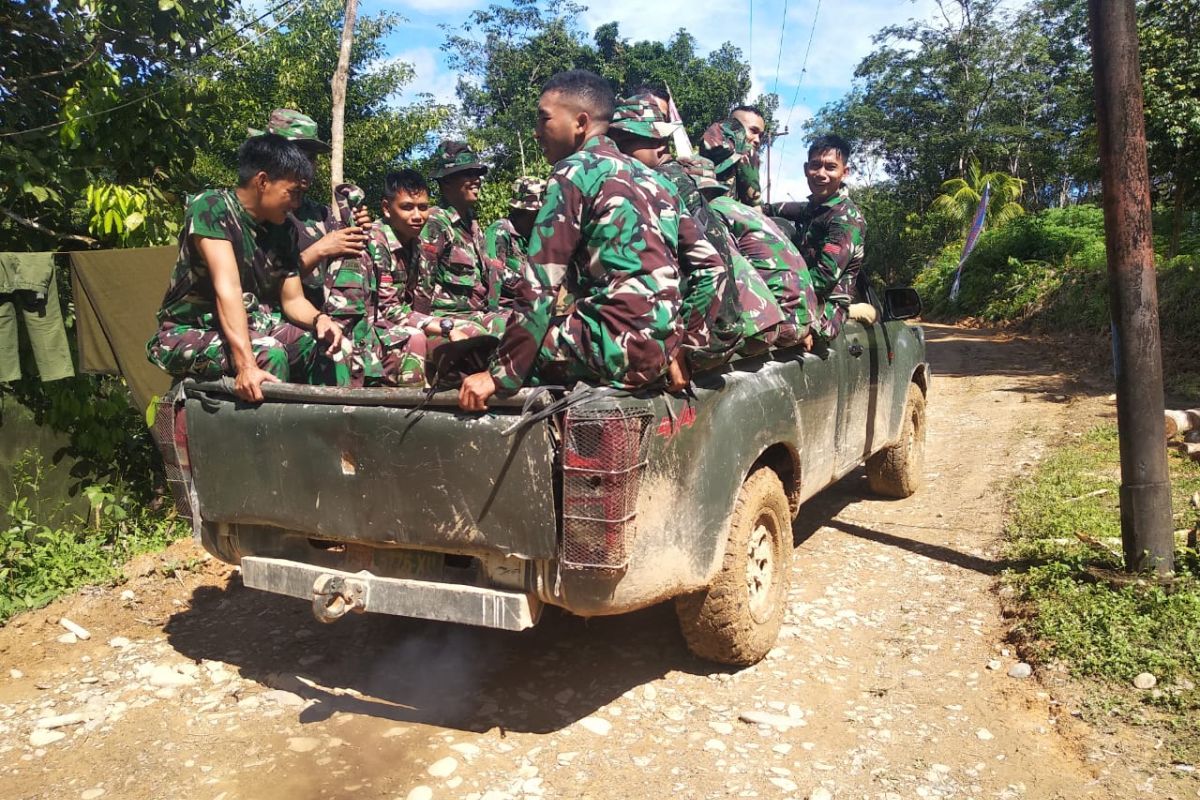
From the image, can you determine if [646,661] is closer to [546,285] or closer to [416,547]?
[416,547]

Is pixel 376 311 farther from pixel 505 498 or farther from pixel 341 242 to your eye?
pixel 505 498

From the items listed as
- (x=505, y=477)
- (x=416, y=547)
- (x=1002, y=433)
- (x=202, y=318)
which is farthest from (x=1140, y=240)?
(x=1002, y=433)

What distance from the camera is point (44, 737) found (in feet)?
11.0

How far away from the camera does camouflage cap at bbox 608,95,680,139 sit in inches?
138

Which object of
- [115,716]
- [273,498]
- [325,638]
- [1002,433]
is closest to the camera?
[273,498]

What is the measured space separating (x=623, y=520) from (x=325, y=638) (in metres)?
2.08

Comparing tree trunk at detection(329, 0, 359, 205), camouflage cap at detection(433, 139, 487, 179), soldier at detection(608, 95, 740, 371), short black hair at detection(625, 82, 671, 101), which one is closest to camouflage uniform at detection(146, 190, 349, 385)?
camouflage cap at detection(433, 139, 487, 179)

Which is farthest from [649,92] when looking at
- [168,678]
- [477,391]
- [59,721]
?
[59,721]

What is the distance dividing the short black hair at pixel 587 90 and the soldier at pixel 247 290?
1241mm

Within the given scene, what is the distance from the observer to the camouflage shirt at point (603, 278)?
287 centimetres

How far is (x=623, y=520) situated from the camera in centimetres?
275

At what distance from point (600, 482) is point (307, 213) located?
2.74m

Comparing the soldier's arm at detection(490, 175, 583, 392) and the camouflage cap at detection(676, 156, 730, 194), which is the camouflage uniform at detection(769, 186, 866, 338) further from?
the soldier's arm at detection(490, 175, 583, 392)

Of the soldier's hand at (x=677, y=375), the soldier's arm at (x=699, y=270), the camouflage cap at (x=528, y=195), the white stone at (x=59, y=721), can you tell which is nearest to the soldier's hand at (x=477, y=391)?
the soldier's hand at (x=677, y=375)
